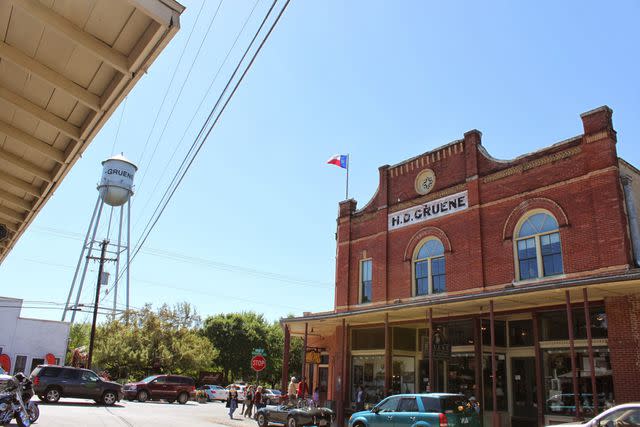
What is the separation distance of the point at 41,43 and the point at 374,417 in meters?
14.2

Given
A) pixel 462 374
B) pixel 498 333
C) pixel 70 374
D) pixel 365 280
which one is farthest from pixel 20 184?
pixel 70 374

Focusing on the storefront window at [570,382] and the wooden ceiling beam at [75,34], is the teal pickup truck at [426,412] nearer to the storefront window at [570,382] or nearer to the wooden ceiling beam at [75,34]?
the storefront window at [570,382]

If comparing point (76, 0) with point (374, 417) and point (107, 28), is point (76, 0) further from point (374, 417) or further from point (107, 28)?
point (374, 417)

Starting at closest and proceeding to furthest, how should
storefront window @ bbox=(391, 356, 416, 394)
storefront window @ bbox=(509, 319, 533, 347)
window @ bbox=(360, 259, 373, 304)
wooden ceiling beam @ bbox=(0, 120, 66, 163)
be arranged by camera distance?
1. wooden ceiling beam @ bbox=(0, 120, 66, 163)
2. storefront window @ bbox=(509, 319, 533, 347)
3. storefront window @ bbox=(391, 356, 416, 394)
4. window @ bbox=(360, 259, 373, 304)

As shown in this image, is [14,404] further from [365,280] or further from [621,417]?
[365,280]

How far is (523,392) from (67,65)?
19378 mm

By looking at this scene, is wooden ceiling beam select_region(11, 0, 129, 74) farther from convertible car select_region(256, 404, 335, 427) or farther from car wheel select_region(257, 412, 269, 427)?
car wheel select_region(257, 412, 269, 427)

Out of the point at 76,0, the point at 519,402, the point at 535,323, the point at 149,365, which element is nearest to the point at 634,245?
the point at 535,323

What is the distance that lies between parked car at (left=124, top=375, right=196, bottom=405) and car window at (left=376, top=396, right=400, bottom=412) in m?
19.9

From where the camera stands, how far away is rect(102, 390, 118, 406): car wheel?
25.7m

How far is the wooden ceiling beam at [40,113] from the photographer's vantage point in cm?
528

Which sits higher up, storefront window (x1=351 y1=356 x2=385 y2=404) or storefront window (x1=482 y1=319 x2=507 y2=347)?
storefront window (x1=482 y1=319 x2=507 y2=347)

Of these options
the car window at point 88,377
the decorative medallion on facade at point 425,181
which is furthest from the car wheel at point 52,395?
the decorative medallion on facade at point 425,181

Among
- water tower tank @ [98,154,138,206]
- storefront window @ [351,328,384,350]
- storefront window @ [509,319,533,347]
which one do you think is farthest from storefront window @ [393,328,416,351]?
water tower tank @ [98,154,138,206]
